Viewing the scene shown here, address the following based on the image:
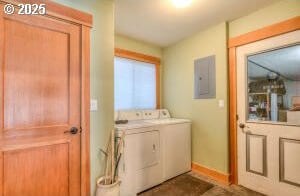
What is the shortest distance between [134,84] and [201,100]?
1252 millimetres

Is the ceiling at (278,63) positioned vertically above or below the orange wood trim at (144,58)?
below

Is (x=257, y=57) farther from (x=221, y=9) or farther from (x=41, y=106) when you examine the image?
(x=41, y=106)

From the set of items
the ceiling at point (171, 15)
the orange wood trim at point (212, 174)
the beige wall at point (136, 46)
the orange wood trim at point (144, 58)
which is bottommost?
the orange wood trim at point (212, 174)

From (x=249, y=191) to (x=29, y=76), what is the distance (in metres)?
2.88

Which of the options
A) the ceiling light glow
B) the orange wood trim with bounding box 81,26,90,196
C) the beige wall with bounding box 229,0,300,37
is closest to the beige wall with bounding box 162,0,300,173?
the beige wall with bounding box 229,0,300,37

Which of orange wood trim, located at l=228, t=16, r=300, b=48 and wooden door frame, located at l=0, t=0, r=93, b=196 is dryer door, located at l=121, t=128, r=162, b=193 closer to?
wooden door frame, located at l=0, t=0, r=93, b=196

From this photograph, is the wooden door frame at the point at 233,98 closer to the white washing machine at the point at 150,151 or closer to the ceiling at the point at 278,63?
the ceiling at the point at 278,63

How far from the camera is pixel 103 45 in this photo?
200 centimetres

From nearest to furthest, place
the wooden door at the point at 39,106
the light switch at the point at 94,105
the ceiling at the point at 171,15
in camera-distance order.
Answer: the wooden door at the point at 39,106 < the light switch at the point at 94,105 < the ceiling at the point at 171,15

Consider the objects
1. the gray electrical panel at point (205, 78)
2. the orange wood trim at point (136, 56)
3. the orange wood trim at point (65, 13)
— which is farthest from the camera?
the orange wood trim at point (136, 56)

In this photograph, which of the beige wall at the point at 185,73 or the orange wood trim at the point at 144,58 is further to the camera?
the orange wood trim at the point at 144,58

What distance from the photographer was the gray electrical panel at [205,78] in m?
2.77

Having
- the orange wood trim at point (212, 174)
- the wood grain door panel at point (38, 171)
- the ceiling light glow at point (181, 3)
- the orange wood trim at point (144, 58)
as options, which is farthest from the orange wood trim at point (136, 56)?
the orange wood trim at point (212, 174)

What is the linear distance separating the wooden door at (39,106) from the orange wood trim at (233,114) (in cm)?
207
